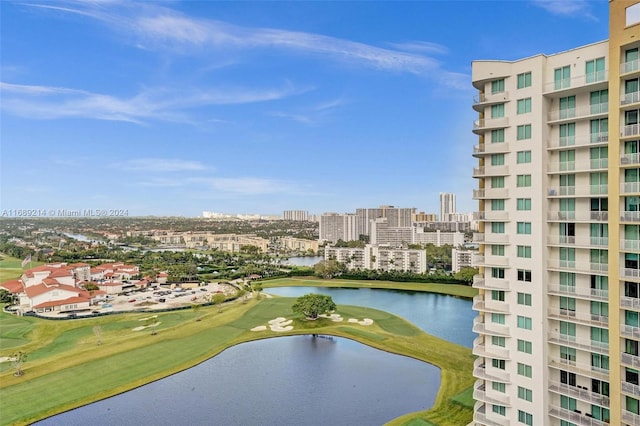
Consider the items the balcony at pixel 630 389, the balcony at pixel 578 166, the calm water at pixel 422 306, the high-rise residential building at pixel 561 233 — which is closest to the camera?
the balcony at pixel 630 389

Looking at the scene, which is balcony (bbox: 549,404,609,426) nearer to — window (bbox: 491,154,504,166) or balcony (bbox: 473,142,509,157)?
window (bbox: 491,154,504,166)

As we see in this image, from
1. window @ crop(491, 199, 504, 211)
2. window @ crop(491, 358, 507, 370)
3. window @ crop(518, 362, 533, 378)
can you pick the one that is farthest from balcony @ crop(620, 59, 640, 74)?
window @ crop(491, 358, 507, 370)

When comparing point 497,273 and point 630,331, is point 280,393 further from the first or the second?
point 630,331

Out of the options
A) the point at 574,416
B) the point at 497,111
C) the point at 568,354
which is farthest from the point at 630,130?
the point at 574,416

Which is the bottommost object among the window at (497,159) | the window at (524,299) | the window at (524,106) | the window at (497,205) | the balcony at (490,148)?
the window at (524,299)

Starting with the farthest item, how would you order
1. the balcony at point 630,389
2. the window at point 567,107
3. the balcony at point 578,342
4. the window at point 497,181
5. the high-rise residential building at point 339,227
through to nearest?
1. the high-rise residential building at point 339,227
2. the window at point 497,181
3. the window at point 567,107
4. the balcony at point 578,342
5. the balcony at point 630,389

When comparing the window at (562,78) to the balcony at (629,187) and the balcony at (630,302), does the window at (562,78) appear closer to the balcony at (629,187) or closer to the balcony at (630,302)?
the balcony at (629,187)

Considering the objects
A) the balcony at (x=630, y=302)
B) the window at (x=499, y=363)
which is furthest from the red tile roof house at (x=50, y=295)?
the balcony at (x=630, y=302)

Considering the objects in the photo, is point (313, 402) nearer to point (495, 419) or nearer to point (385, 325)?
point (495, 419)
